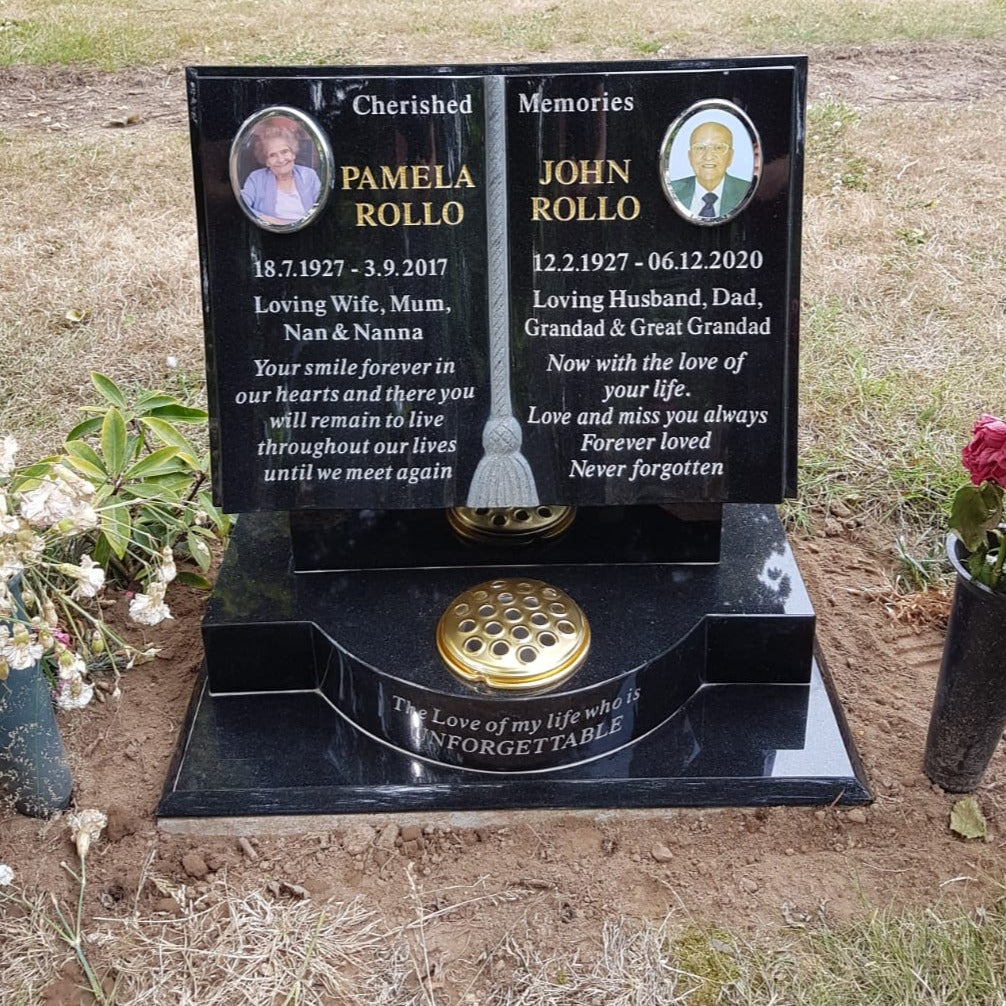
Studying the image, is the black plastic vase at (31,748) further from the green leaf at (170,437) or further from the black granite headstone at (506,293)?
the green leaf at (170,437)

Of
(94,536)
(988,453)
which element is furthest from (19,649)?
(988,453)

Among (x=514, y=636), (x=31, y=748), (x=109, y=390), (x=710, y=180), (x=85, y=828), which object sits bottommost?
(x=85, y=828)

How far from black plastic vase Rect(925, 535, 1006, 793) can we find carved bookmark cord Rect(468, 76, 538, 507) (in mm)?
868

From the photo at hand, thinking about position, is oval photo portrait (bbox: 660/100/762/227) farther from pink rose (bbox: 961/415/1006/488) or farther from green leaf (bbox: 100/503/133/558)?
green leaf (bbox: 100/503/133/558)

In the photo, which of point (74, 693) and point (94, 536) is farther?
point (94, 536)

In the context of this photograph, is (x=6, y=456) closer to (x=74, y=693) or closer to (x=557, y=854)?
(x=74, y=693)

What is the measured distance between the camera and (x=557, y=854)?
2.24 m

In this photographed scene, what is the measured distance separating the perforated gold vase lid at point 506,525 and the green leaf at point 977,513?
862 mm

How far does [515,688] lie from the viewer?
7.52 ft

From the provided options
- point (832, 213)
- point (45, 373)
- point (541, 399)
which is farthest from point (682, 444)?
point (832, 213)

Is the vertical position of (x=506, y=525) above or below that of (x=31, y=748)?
above

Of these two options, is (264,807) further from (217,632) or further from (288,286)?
(288,286)

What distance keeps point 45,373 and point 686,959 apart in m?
3.02

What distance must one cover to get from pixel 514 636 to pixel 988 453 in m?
0.98
